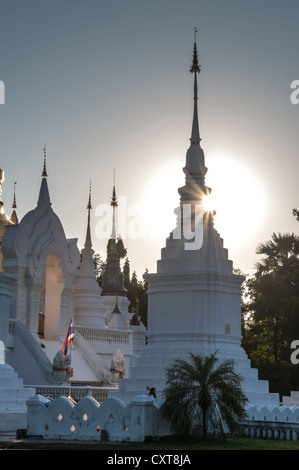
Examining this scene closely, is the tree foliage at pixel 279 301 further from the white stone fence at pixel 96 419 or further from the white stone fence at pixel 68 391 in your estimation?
the white stone fence at pixel 96 419

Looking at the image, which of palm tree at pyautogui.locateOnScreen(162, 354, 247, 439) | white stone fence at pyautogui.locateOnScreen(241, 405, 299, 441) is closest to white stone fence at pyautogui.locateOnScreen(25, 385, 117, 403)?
white stone fence at pyautogui.locateOnScreen(241, 405, 299, 441)

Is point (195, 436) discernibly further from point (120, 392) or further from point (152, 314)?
point (152, 314)

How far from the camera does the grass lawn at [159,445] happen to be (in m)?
18.9

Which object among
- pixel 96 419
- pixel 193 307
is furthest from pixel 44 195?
pixel 96 419

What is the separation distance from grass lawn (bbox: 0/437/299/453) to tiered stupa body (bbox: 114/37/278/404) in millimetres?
6742

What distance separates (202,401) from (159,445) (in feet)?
5.83

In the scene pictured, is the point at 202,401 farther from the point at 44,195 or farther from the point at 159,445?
the point at 44,195

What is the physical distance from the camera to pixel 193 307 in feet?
94.2

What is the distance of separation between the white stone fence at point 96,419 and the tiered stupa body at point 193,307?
5643 millimetres

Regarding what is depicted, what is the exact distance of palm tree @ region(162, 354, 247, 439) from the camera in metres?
20.7

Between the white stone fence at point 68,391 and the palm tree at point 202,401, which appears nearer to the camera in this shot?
the palm tree at point 202,401

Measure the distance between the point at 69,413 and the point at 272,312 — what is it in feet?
82.8

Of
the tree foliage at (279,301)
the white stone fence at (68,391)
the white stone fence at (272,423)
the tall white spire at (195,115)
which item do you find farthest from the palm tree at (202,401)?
the tree foliage at (279,301)

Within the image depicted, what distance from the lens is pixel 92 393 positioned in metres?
31.8
